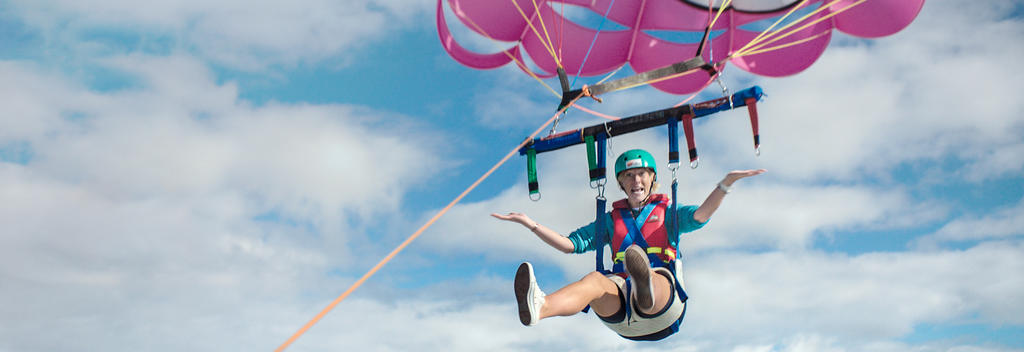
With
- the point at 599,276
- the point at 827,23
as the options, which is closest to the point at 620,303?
the point at 599,276

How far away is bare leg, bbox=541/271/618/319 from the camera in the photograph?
14.7 ft

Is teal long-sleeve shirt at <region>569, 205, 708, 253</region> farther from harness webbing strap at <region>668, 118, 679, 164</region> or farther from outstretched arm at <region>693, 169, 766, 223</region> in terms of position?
harness webbing strap at <region>668, 118, 679, 164</region>

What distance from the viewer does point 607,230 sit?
565 cm

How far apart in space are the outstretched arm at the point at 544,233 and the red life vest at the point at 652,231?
1.13ft

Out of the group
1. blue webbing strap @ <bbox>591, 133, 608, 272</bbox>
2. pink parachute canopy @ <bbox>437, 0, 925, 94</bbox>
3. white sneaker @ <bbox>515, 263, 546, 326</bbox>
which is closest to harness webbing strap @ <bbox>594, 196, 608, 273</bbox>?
blue webbing strap @ <bbox>591, 133, 608, 272</bbox>

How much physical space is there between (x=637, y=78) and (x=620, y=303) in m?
1.98

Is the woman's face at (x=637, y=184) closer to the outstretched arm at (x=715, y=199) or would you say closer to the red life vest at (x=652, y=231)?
the red life vest at (x=652, y=231)

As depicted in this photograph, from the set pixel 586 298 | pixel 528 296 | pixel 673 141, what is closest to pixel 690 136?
pixel 673 141

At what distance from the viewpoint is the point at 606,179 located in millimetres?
5820

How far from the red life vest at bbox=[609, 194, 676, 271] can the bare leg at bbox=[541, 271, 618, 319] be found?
407 millimetres

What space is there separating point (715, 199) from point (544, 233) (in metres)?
1.24

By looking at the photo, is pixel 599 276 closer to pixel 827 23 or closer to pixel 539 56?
pixel 539 56

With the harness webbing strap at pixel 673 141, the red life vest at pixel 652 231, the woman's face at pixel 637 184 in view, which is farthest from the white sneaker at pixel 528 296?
the harness webbing strap at pixel 673 141

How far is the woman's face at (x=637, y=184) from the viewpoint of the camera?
5.64m
